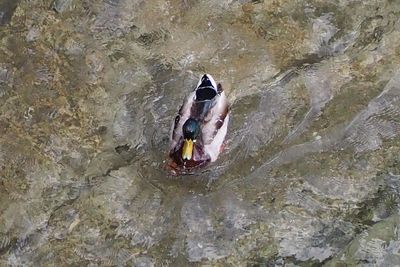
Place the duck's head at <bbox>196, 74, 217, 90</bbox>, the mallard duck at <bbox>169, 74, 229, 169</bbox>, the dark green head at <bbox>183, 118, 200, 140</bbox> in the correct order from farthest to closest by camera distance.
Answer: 1. the duck's head at <bbox>196, 74, 217, 90</bbox>
2. the mallard duck at <bbox>169, 74, 229, 169</bbox>
3. the dark green head at <bbox>183, 118, 200, 140</bbox>

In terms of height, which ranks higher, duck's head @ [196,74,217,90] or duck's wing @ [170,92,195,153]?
duck's head @ [196,74,217,90]

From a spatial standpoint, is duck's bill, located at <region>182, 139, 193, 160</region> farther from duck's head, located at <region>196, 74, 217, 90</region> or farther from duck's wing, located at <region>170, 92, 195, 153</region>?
duck's head, located at <region>196, 74, 217, 90</region>

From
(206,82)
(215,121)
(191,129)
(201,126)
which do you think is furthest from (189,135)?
(206,82)

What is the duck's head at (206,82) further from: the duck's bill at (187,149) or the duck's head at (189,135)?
the duck's bill at (187,149)

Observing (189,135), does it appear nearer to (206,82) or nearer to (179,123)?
(179,123)

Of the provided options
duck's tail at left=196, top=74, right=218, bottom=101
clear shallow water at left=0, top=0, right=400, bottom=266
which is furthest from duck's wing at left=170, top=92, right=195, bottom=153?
clear shallow water at left=0, top=0, right=400, bottom=266

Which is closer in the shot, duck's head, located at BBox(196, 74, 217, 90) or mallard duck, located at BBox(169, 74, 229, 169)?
mallard duck, located at BBox(169, 74, 229, 169)

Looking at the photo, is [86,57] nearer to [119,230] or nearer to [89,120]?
[89,120]

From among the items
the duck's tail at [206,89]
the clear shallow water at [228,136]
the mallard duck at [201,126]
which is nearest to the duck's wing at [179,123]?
the mallard duck at [201,126]
